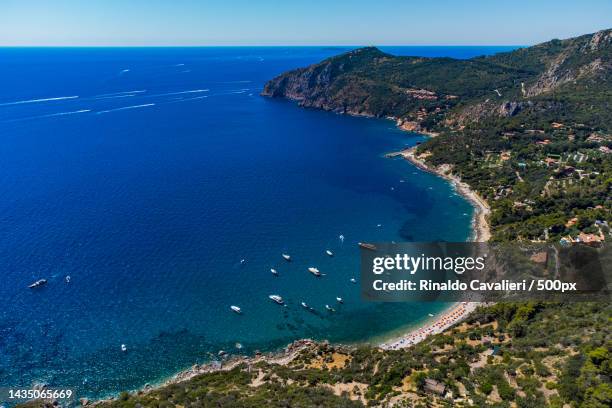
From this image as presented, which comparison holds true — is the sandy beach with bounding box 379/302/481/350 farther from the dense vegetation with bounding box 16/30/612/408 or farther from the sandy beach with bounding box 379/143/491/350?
the dense vegetation with bounding box 16/30/612/408

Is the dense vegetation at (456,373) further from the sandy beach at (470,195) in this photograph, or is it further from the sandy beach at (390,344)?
the sandy beach at (470,195)

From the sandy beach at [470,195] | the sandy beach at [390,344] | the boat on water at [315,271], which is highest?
the sandy beach at [470,195]

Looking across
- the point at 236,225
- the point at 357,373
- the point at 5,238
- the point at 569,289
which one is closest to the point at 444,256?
the point at 569,289

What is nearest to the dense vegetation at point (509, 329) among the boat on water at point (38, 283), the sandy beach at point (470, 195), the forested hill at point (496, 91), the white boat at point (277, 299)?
the forested hill at point (496, 91)

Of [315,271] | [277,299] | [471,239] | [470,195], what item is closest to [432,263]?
[471,239]

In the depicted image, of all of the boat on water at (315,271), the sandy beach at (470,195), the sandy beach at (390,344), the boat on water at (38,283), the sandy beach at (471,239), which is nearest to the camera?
the sandy beach at (390,344)

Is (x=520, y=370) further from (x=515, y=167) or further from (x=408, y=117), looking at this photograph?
(x=408, y=117)

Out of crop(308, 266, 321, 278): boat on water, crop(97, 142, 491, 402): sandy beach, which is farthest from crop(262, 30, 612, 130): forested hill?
crop(308, 266, 321, 278): boat on water
